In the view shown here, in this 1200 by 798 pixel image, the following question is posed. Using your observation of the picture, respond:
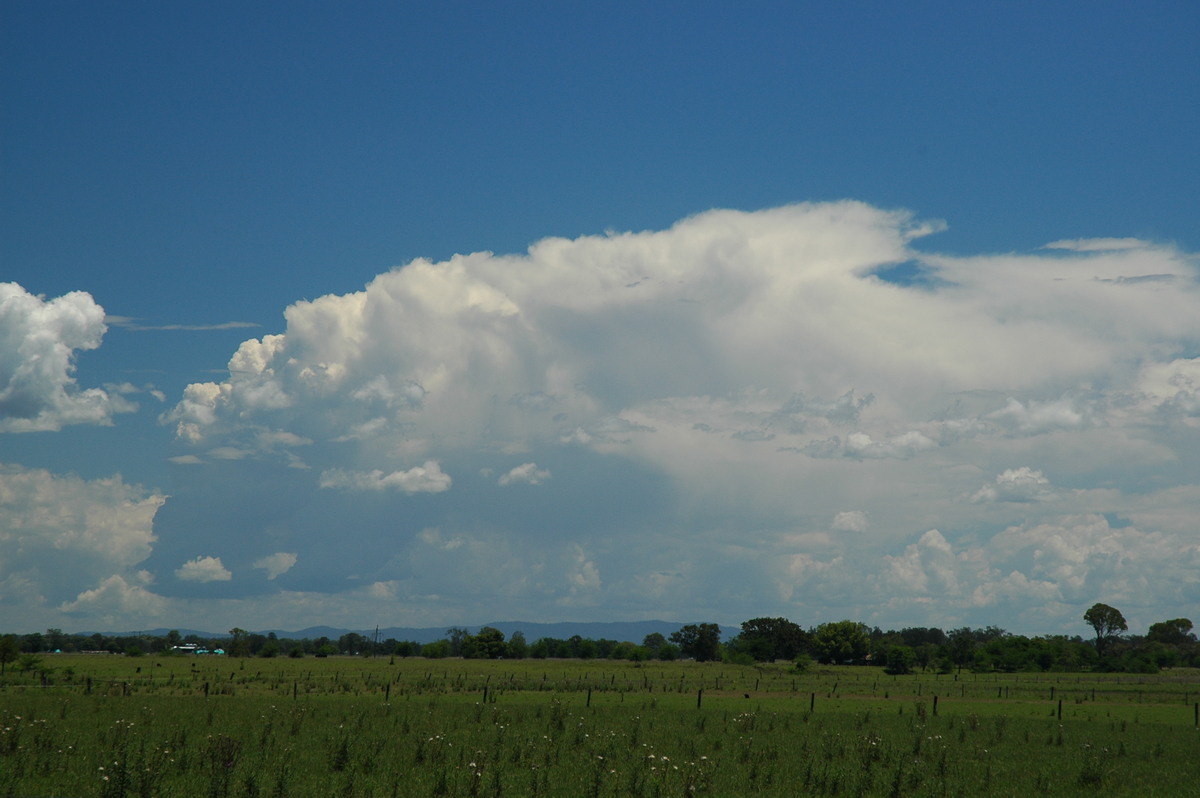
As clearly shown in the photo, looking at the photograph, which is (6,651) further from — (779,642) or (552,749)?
(779,642)

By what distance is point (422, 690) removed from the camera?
72.4m

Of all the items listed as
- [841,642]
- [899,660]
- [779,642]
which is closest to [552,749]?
[899,660]

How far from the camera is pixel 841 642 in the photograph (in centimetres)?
17575

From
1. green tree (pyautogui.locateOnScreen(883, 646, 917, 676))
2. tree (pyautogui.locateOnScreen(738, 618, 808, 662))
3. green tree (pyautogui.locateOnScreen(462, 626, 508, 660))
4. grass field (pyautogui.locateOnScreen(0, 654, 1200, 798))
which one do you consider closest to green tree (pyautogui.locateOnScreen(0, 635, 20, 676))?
grass field (pyautogui.locateOnScreen(0, 654, 1200, 798))

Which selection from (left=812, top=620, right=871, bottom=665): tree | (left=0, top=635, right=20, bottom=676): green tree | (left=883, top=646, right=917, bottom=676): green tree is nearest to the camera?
(left=0, top=635, right=20, bottom=676): green tree

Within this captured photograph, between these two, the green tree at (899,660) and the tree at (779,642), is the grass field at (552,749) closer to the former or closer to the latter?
the green tree at (899,660)

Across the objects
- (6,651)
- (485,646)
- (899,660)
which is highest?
(6,651)

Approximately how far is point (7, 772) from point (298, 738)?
40.4 ft

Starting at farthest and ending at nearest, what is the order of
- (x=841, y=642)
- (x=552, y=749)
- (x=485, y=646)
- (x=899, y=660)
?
(x=485, y=646), (x=841, y=642), (x=899, y=660), (x=552, y=749)

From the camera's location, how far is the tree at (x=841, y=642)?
577 ft

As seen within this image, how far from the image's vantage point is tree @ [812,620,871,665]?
577ft

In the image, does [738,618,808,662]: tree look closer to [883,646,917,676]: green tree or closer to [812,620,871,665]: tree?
[812,620,871,665]: tree

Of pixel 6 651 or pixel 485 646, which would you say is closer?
pixel 6 651

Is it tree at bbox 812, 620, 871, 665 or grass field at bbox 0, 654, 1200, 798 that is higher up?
grass field at bbox 0, 654, 1200, 798
